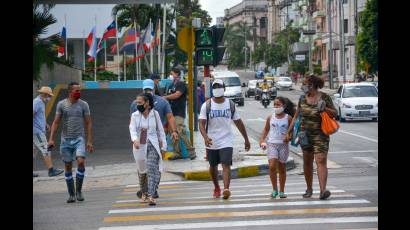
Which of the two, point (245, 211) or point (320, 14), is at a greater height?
point (320, 14)

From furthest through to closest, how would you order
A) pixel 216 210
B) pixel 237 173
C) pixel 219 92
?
pixel 237 173 < pixel 219 92 < pixel 216 210

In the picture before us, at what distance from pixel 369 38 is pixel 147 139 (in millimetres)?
43888

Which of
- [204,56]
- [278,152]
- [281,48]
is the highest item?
[281,48]

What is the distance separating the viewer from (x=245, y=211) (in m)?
11.4

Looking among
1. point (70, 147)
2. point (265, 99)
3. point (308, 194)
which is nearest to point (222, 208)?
point (308, 194)

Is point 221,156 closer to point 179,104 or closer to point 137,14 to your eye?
point 179,104

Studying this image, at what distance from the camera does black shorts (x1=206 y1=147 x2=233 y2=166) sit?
13164 mm

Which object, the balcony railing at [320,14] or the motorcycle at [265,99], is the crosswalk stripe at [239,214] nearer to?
the motorcycle at [265,99]

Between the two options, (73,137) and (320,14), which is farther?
(320,14)

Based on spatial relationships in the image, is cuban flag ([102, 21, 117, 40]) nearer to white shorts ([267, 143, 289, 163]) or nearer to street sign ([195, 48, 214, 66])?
street sign ([195, 48, 214, 66])

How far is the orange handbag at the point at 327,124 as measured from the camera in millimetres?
12242

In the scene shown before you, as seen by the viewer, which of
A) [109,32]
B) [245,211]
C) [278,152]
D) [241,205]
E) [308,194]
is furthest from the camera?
[109,32]
